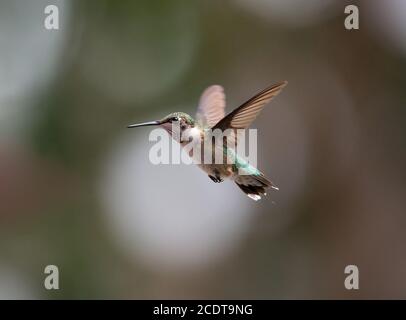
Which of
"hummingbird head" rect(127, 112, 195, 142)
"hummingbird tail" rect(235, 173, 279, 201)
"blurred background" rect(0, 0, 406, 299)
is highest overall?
"blurred background" rect(0, 0, 406, 299)

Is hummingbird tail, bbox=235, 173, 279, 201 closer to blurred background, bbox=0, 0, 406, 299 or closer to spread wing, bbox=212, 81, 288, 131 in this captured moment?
spread wing, bbox=212, 81, 288, 131

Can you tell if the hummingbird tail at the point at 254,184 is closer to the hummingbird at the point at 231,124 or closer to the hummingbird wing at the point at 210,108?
the hummingbird at the point at 231,124

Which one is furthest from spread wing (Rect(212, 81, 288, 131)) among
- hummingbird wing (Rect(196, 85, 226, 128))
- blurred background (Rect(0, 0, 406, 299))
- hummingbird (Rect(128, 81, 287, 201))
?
blurred background (Rect(0, 0, 406, 299))

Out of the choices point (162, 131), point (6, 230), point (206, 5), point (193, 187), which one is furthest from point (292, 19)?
point (162, 131)

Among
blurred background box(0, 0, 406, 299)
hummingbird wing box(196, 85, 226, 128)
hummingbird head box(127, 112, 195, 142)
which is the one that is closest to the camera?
hummingbird head box(127, 112, 195, 142)

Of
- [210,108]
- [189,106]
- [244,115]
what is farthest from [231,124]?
[189,106]

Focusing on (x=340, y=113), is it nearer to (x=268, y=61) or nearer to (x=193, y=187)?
(x=268, y=61)

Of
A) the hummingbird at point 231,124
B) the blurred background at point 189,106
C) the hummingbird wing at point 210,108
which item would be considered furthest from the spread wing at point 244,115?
the blurred background at point 189,106

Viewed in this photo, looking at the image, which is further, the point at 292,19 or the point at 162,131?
the point at 292,19
